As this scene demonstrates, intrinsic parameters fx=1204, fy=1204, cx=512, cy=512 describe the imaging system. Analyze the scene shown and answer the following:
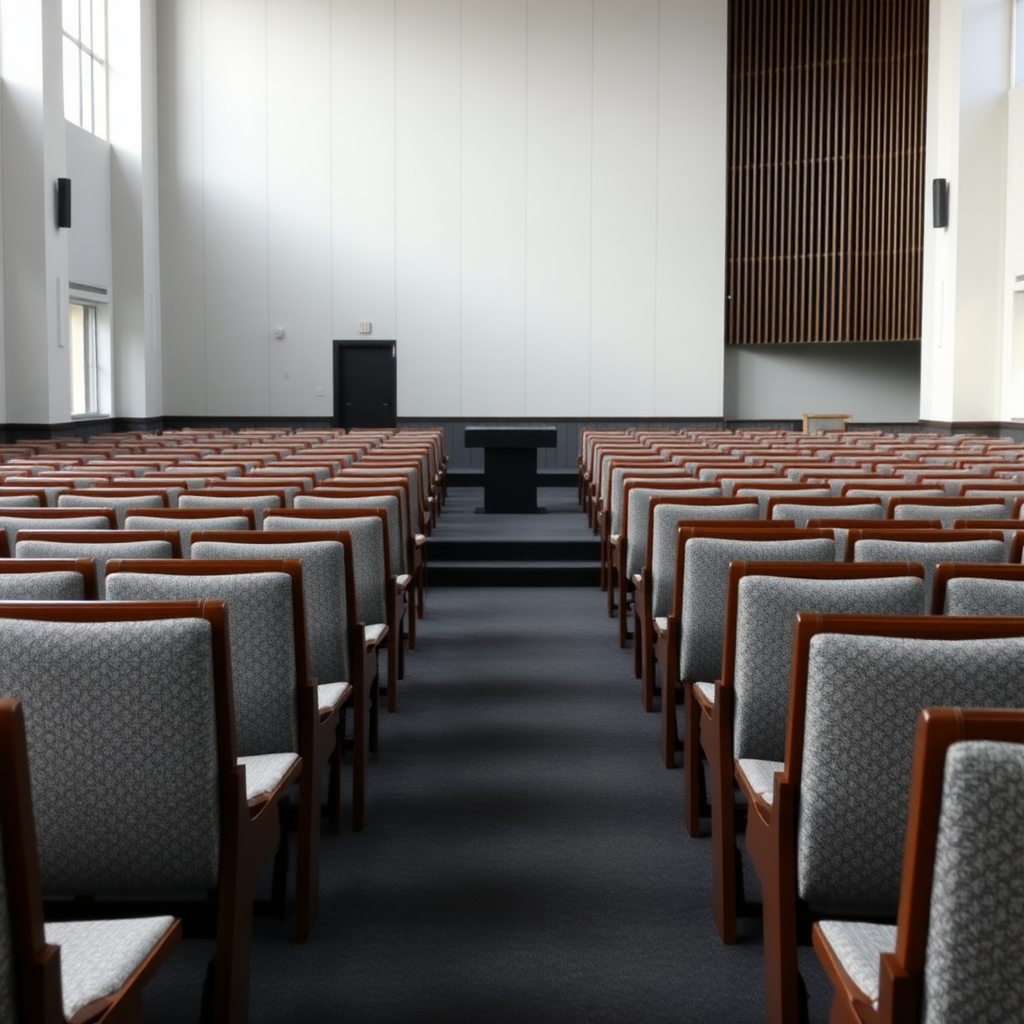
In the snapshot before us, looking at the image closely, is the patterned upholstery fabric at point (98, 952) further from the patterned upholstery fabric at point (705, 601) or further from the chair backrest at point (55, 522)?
the chair backrest at point (55, 522)

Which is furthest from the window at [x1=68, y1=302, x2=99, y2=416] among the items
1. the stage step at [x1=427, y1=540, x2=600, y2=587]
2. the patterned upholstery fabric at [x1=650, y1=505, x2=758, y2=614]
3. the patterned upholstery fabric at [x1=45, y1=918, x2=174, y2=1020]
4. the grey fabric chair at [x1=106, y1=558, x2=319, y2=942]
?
the patterned upholstery fabric at [x1=45, y1=918, x2=174, y2=1020]

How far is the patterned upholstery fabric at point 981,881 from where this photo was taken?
4.12 feet

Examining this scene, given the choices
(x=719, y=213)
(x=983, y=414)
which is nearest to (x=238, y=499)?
(x=983, y=414)

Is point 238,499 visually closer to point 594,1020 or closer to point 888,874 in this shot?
point 594,1020

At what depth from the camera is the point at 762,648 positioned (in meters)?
2.62

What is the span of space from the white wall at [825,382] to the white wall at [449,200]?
901mm

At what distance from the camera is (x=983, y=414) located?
15328mm

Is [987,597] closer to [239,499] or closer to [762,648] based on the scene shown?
[762,648]

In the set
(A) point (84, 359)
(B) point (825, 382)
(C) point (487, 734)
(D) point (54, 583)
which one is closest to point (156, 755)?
(D) point (54, 583)

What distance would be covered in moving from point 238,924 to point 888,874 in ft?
3.76

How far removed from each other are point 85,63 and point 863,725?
16.7 meters

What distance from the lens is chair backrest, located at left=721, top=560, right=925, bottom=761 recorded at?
2.55 meters

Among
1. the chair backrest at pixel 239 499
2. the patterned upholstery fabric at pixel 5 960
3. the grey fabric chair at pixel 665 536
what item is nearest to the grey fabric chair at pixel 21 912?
the patterned upholstery fabric at pixel 5 960

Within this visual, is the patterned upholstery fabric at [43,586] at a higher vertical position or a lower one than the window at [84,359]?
lower
